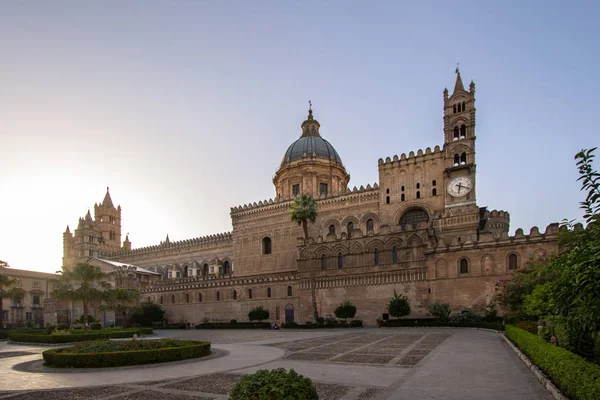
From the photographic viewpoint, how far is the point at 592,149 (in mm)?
7684

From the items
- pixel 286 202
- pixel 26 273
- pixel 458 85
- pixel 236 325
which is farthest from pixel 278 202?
pixel 26 273

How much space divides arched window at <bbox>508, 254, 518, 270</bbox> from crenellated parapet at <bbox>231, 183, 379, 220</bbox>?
17.3 m

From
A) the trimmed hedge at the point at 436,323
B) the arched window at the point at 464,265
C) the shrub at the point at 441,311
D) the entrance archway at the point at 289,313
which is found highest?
the arched window at the point at 464,265

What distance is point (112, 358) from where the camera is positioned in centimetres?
1689

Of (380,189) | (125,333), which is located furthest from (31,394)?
(380,189)

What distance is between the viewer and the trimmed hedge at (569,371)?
28.6 feet

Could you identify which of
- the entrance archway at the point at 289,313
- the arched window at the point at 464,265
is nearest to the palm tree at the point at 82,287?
the entrance archway at the point at 289,313

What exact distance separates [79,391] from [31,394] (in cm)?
128

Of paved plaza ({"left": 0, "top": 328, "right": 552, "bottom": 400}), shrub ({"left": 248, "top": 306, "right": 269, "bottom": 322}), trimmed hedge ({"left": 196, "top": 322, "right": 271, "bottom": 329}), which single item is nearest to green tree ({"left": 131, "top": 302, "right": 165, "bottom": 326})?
trimmed hedge ({"left": 196, "top": 322, "right": 271, "bottom": 329})

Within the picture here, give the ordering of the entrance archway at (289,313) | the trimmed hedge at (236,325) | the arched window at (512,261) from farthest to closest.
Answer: the entrance archway at (289,313) → the trimmed hedge at (236,325) → the arched window at (512,261)

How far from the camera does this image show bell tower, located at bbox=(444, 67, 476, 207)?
46000mm

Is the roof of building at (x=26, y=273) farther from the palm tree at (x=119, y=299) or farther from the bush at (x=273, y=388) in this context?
the bush at (x=273, y=388)

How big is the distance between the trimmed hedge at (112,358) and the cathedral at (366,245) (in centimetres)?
2943

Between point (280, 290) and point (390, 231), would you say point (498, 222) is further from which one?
point (280, 290)
